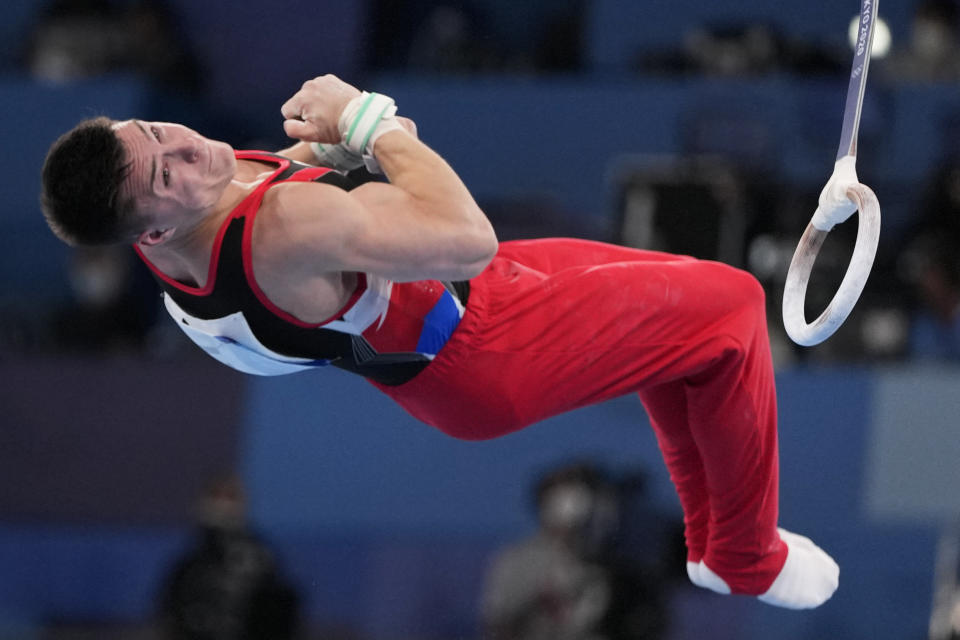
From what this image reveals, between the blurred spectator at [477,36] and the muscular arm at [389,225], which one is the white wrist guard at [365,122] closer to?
the muscular arm at [389,225]

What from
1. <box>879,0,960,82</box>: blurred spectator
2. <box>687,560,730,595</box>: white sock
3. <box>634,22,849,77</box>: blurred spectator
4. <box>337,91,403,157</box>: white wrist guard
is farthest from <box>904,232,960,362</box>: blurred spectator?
<box>337,91,403,157</box>: white wrist guard

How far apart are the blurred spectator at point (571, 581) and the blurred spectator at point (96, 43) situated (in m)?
4.07

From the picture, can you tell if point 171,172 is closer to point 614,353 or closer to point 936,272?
point 614,353

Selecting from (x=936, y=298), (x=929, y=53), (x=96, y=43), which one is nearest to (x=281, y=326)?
(x=936, y=298)

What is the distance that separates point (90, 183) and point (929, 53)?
5766 millimetres

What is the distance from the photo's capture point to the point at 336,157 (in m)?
3.12

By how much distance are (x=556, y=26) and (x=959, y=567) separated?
14.7ft

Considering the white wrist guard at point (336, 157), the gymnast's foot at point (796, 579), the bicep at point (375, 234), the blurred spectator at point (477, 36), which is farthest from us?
the blurred spectator at point (477, 36)

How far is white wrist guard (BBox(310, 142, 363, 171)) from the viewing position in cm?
311

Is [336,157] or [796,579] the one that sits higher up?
[336,157]

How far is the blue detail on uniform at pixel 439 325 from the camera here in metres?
3.15

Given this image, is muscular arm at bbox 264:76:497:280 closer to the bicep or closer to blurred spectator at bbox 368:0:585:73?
the bicep

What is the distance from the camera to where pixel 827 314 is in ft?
10.4

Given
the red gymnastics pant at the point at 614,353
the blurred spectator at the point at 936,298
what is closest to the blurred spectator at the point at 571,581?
the blurred spectator at the point at 936,298
